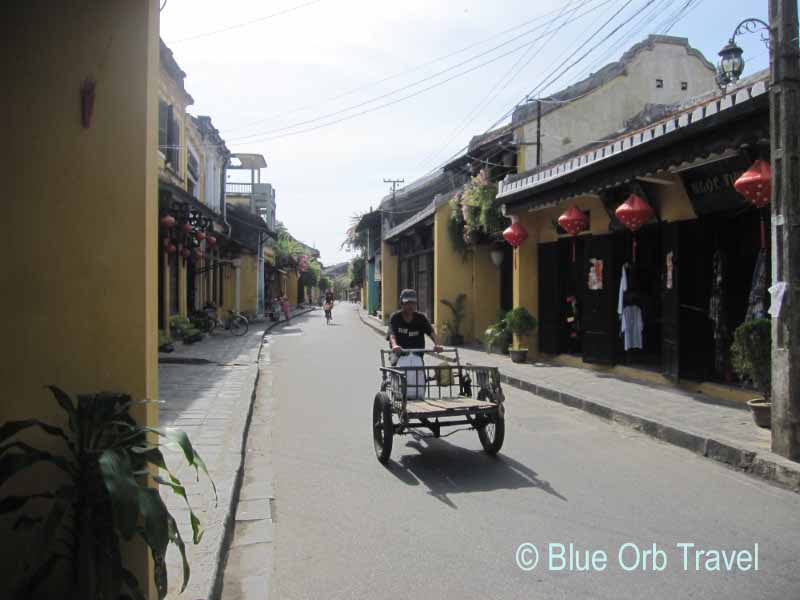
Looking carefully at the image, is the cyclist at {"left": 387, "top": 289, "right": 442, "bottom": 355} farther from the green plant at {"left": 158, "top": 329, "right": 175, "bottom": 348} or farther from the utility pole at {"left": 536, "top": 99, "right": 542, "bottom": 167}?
the utility pole at {"left": 536, "top": 99, "right": 542, "bottom": 167}

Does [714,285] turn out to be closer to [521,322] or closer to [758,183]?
[758,183]

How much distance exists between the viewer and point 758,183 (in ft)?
24.3

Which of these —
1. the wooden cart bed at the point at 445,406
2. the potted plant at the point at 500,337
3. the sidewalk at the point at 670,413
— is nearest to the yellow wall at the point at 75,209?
the wooden cart bed at the point at 445,406

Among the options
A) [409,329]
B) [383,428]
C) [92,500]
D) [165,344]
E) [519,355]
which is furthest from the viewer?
[165,344]

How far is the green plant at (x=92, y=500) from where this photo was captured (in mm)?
2621

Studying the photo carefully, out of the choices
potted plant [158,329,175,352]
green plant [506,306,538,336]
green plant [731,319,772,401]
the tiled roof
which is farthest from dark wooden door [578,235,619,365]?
potted plant [158,329,175,352]

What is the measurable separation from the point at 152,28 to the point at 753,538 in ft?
16.2

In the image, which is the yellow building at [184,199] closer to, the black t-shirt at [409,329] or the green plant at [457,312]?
the green plant at [457,312]

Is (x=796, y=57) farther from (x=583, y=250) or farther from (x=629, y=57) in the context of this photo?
(x=629, y=57)

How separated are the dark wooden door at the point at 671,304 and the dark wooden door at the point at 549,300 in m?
3.80

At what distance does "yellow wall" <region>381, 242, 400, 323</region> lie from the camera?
3272 centimetres

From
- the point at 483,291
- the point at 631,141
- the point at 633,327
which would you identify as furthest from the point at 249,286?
the point at 631,141

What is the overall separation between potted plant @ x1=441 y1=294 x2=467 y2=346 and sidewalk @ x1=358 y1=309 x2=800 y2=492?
6313 millimetres

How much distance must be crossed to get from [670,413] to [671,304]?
2644mm
